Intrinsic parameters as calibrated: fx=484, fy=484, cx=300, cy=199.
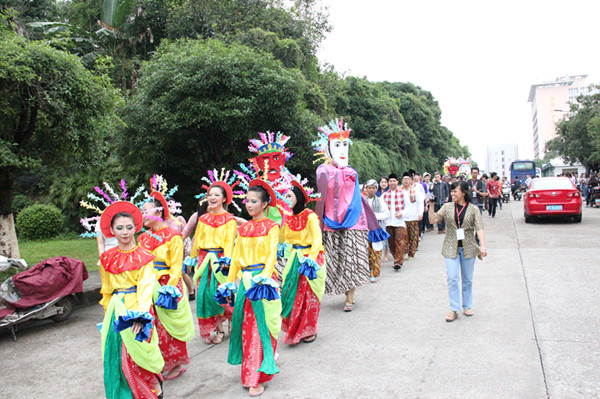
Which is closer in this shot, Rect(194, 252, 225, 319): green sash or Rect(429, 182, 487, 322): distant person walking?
Rect(194, 252, 225, 319): green sash

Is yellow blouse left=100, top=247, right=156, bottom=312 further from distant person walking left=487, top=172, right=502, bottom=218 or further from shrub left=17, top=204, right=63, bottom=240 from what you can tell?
distant person walking left=487, top=172, right=502, bottom=218

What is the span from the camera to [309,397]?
12.5 ft

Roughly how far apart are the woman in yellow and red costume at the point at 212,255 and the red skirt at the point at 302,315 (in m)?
0.80

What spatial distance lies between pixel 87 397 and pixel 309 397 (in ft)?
6.24

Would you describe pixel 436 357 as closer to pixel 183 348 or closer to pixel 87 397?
pixel 183 348

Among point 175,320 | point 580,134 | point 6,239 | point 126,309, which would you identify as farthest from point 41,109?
point 580,134

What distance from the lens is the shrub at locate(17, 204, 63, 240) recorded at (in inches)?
600

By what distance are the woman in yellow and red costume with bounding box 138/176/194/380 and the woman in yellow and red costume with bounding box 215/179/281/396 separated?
0.44m

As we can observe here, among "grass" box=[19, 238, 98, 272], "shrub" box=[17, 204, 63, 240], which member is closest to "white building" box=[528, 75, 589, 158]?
"shrub" box=[17, 204, 63, 240]

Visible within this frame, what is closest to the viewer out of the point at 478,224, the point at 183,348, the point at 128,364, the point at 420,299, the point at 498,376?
the point at 128,364

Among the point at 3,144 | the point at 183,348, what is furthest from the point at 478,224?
the point at 3,144

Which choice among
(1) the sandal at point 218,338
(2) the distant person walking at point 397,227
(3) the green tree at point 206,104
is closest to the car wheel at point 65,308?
(1) the sandal at point 218,338

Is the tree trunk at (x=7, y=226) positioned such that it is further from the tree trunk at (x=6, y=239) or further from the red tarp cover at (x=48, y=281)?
the red tarp cover at (x=48, y=281)

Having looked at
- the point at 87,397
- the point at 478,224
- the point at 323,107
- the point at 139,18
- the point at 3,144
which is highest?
the point at 139,18
